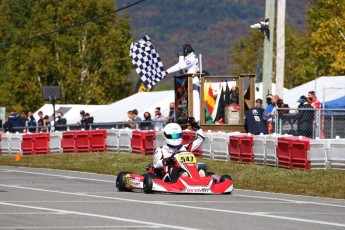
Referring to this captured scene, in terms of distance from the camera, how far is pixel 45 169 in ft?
93.2

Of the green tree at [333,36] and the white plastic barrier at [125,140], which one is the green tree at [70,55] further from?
the white plastic barrier at [125,140]

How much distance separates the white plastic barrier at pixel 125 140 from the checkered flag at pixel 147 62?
1688 millimetres

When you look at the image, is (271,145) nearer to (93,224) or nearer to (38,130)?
(93,224)

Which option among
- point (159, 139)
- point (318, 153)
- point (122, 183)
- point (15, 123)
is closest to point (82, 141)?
point (159, 139)

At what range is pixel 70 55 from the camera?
8000 cm

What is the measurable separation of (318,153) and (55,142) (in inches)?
533

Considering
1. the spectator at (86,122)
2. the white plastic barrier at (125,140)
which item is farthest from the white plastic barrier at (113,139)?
the spectator at (86,122)

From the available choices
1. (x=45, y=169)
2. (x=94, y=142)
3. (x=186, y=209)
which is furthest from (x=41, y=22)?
(x=186, y=209)

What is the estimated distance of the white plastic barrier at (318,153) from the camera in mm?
23703

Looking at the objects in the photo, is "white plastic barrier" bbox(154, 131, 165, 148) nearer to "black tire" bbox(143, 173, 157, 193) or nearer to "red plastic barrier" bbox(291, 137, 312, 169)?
"red plastic barrier" bbox(291, 137, 312, 169)

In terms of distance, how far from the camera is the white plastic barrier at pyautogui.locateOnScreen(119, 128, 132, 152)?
32359mm

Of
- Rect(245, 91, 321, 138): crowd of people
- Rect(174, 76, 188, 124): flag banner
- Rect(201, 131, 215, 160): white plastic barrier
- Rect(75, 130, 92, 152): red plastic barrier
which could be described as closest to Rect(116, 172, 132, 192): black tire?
Rect(245, 91, 321, 138): crowd of people

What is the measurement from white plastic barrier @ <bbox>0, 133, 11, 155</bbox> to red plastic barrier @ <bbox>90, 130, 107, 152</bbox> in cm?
415

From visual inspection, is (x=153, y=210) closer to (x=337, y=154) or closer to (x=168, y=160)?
(x=168, y=160)
